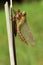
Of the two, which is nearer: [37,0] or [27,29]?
[27,29]

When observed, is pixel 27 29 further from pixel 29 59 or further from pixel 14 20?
pixel 29 59

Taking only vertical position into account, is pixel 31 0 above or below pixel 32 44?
above

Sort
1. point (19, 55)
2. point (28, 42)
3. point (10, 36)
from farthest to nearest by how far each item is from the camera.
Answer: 1. point (19, 55)
2. point (28, 42)
3. point (10, 36)

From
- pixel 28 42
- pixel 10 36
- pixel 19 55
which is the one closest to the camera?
pixel 10 36

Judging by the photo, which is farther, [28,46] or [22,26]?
[28,46]

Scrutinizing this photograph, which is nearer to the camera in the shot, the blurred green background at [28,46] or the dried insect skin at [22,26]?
the dried insect skin at [22,26]

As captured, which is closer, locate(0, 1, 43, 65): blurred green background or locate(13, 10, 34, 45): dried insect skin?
locate(13, 10, 34, 45): dried insect skin

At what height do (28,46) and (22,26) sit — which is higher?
(22,26)

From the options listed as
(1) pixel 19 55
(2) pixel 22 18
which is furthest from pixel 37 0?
(1) pixel 19 55
